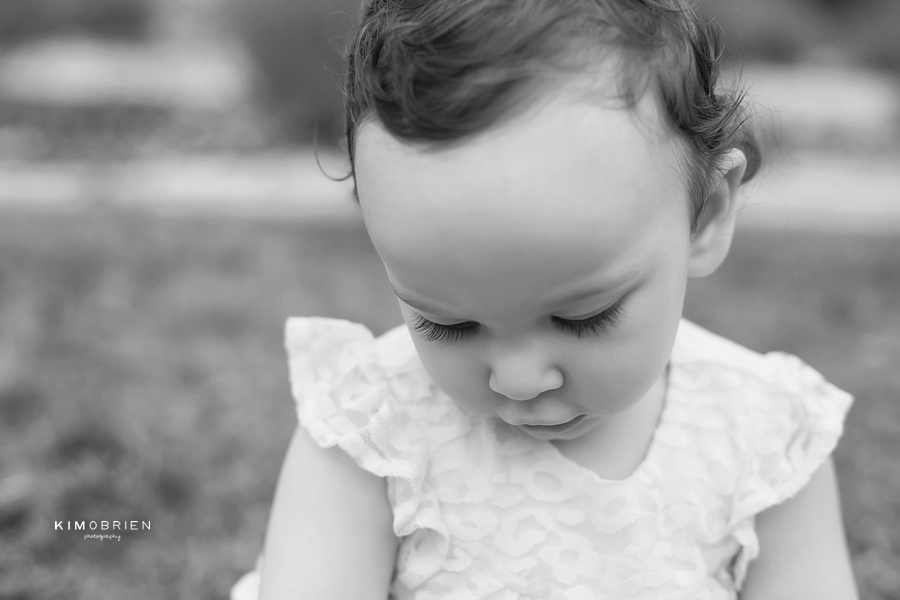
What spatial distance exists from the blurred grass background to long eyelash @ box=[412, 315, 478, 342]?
25.7 inches

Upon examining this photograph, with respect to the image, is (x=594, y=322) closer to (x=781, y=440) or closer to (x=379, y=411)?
(x=379, y=411)

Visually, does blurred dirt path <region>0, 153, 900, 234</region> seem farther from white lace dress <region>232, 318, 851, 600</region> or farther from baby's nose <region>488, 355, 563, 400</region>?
baby's nose <region>488, 355, 563, 400</region>

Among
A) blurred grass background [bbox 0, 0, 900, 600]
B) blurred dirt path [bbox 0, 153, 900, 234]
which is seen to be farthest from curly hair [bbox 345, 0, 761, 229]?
blurred dirt path [bbox 0, 153, 900, 234]

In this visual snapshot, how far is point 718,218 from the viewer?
48.4 inches

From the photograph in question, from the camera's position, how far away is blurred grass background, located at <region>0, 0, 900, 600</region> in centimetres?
186

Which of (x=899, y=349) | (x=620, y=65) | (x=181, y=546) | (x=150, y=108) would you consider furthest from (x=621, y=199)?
(x=150, y=108)

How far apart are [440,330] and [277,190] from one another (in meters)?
3.63

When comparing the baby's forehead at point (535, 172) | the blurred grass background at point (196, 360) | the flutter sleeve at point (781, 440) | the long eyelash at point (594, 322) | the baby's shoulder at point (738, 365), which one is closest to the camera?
the baby's forehead at point (535, 172)

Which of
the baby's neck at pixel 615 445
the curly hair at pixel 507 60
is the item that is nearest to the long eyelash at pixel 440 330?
the curly hair at pixel 507 60

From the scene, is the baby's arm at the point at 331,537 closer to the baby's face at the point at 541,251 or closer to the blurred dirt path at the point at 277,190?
the baby's face at the point at 541,251

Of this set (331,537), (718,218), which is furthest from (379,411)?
(718,218)

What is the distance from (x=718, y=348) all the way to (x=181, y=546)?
3.55 ft

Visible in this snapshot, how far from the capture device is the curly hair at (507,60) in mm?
960

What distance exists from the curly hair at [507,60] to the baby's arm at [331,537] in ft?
1.41
